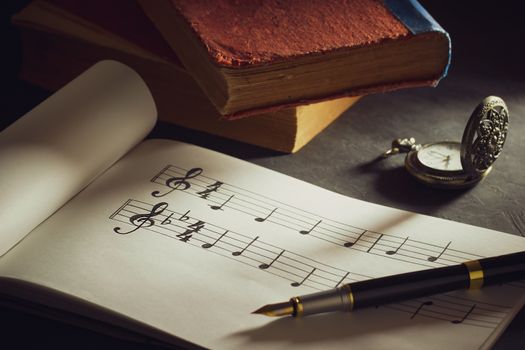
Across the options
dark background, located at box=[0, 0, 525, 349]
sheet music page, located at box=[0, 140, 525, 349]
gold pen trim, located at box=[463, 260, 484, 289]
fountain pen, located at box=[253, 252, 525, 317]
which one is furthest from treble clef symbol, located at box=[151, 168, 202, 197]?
gold pen trim, located at box=[463, 260, 484, 289]

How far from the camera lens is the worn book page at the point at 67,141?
1.09 meters

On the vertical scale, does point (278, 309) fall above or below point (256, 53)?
below

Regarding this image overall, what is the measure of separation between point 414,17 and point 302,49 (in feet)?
0.65

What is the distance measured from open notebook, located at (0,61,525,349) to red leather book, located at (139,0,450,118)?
12 cm

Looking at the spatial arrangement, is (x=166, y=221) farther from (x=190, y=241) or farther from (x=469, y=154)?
(x=469, y=154)

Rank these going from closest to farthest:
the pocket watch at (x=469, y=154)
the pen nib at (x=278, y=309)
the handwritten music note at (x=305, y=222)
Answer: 1. the pen nib at (x=278, y=309)
2. the handwritten music note at (x=305, y=222)
3. the pocket watch at (x=469, y=154)

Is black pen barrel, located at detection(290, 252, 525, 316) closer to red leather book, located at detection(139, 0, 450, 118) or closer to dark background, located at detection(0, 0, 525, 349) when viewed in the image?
dark background, located at detection(0, 0, 525, 349)

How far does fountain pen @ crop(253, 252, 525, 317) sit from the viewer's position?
36.9 inches

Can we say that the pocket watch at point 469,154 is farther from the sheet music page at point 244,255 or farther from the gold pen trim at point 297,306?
the gold pen trim at point 297,306

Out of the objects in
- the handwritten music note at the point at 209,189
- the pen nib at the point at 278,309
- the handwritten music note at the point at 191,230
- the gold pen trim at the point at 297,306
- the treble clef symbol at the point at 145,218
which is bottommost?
the gold pen trim at the point at 297,306

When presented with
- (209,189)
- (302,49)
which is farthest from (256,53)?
(209,189)

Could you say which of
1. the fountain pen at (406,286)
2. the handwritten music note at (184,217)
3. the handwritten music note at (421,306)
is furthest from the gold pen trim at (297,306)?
the handwritten music note at (184,217)

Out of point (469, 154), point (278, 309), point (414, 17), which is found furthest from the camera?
point (414, 17)

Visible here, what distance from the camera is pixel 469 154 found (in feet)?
3.91
